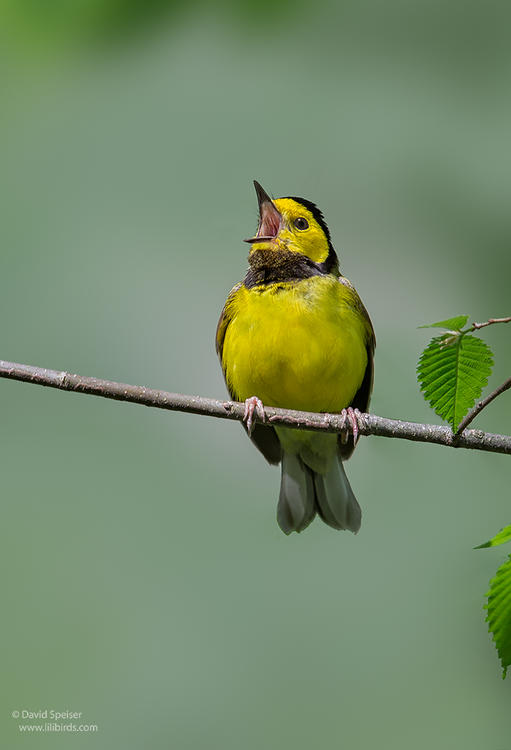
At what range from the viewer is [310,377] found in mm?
3285

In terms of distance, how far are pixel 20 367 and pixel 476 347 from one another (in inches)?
49.3

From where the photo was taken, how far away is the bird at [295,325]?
324 cm

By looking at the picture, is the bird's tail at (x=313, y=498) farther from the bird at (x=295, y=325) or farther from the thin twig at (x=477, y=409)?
the thin twig at (x=477, y=409)

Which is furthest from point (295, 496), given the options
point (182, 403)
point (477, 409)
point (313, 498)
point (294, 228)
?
point (477, 409)

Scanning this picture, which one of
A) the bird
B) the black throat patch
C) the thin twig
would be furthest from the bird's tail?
the thin twig

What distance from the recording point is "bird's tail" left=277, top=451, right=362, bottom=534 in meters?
3.97

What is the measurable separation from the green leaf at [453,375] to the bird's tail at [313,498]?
1.99 meters

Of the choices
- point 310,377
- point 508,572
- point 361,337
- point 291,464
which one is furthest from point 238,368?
point 508,572

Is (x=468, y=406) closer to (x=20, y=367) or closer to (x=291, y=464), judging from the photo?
(x=20, y=367)

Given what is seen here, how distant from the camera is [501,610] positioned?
1.76m

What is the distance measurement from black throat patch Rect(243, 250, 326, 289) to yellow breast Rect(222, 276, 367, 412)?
40 millimetres

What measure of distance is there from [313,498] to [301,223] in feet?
4.60

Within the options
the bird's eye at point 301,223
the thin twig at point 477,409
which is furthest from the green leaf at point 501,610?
the bird's eye at point 301,223

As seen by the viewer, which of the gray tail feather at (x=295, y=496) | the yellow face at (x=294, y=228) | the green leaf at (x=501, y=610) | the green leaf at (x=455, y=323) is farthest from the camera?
the gray tail feather at (x=295, y=496)
